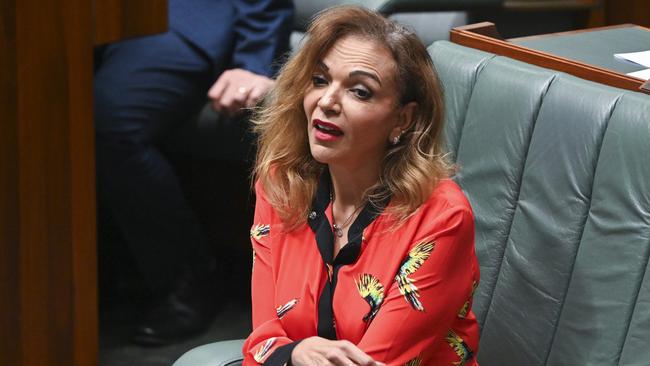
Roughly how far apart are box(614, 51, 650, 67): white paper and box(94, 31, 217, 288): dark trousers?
972mm

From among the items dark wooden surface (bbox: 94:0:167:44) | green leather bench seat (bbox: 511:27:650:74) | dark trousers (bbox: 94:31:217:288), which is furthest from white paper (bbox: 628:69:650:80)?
dark trousers (bbox: 94:31:217:288)

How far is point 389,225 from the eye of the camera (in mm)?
1325

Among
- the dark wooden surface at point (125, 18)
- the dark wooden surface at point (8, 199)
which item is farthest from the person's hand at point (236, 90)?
the dark wooden surface at point (8, 199)

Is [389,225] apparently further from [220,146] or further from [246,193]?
[246,193]

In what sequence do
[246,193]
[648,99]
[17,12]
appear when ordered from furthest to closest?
[246,193] < [17,12] < [648,99]

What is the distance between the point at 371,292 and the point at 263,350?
141 millimetres

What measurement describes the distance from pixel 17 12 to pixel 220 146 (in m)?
0.75

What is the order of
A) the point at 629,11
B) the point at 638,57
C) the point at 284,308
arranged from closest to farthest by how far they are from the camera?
1. the point at 284,308
2. the point at 638,57
3. the point at 629,11

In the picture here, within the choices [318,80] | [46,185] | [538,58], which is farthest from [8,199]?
[538,58]

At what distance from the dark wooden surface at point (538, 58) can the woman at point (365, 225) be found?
18cm

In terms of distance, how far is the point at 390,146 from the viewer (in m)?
1.37

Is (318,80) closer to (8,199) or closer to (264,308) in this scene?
(264,308)

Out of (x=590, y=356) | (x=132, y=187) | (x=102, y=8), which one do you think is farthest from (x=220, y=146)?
(x=590, y=356)

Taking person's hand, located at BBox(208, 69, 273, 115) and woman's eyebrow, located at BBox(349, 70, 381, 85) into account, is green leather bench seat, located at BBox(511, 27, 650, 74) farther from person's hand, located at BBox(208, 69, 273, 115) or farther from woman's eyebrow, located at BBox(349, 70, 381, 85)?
person's hand, located at BBox(208, 69, 273, 115)
